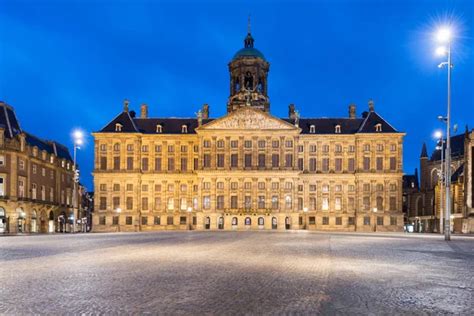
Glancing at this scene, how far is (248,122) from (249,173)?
864cm

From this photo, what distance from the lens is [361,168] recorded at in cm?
9125

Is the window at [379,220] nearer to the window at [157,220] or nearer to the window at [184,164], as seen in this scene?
the window at [184,164]

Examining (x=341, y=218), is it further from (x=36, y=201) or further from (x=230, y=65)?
(x=36, y=201)

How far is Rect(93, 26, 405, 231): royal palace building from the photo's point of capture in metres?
88.5

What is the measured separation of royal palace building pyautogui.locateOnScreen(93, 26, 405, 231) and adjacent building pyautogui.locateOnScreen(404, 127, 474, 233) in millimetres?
9827

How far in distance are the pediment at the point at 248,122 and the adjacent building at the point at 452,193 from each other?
87.8 ft

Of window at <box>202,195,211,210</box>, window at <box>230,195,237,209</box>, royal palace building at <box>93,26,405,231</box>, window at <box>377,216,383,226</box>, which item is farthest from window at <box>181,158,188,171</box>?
window at <box>377,216,383,226</box>

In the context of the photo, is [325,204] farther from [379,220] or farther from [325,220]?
[379,220]

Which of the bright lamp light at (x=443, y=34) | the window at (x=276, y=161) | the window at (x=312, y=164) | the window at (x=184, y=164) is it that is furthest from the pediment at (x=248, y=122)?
the bright lamp light at (x=443, y=34)

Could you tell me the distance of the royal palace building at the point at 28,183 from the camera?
2638 inches

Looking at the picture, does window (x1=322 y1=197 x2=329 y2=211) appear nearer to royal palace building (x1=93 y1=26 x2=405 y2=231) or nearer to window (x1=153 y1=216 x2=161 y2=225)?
royal palace building (x1=93 y1=26 x2=405 y2=231)

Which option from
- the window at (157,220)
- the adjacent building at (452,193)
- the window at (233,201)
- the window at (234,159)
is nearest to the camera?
the adjacent building at (452,193)

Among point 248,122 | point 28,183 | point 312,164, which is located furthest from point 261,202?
point 28,183

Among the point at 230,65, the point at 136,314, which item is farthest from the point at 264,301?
the point at 230,65
